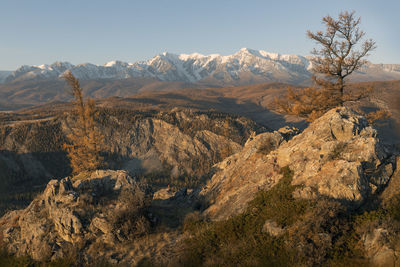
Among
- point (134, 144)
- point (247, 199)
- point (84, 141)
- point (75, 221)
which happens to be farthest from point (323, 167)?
point (134, 144)

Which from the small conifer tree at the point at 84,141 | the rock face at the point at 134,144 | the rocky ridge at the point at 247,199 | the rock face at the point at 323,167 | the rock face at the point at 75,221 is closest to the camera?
the rocky ridge at the point at 247,199

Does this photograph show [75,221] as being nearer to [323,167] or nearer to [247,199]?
[247,199]

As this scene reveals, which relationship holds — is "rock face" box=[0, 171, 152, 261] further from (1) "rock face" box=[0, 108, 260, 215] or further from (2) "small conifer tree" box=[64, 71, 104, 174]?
(1) "rock face" box=[0, 108, 260, 215]

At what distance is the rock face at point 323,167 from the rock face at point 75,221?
451cm

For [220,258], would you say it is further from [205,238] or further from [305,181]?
[305,181]

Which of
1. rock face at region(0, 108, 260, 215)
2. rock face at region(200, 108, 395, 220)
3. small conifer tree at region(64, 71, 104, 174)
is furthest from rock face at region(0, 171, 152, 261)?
rock face at region(0, 108, 260, 215)

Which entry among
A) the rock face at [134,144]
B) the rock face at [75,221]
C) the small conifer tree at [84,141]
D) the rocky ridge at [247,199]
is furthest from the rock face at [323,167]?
the rock face at [134,144]

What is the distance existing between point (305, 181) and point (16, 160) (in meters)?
58.2

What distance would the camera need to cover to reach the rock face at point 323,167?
428 inches

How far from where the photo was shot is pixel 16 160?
51406mm

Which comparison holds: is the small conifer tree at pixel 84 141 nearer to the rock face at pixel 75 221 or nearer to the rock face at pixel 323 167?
the rock face at pixel 75 221

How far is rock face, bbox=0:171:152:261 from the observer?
12375 millimetres

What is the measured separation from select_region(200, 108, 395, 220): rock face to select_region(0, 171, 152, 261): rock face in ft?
14.8

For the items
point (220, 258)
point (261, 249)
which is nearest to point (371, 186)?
point (261, 249)
